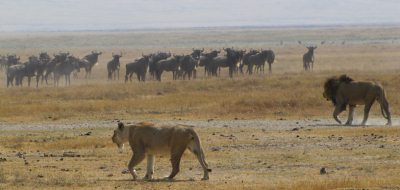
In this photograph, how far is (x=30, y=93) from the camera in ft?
153

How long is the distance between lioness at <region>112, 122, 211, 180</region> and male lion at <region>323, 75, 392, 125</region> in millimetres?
12629

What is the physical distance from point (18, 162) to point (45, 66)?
42.8 metres

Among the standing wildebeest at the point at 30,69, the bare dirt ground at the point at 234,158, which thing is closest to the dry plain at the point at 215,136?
the bare dirt ground at the point at 234,158

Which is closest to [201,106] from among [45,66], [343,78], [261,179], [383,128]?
[343,78]

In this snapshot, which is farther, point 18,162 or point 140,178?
point 18,162

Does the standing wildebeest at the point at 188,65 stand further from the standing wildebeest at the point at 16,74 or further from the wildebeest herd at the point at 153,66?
the standing wildebeest at the point at 16,74

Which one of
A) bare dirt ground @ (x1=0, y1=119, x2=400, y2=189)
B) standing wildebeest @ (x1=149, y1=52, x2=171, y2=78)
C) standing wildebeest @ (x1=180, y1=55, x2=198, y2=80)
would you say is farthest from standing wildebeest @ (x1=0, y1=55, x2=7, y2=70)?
bare dirt ground @ (x1=0, y1=119, x2=400, y2=189)

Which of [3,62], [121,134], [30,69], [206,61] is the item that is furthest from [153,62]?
[121,134]

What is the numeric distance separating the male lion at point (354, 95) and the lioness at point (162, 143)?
497 inches

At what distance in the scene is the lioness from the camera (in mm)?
20281

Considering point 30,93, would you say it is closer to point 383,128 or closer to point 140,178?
point 383,128

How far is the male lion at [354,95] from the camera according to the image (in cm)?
3231

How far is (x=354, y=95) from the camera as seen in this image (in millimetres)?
32719

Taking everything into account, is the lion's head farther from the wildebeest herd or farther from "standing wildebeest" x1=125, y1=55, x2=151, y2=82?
"standing wildebeest" x1=125, y1=55, x2=151, y2=82
